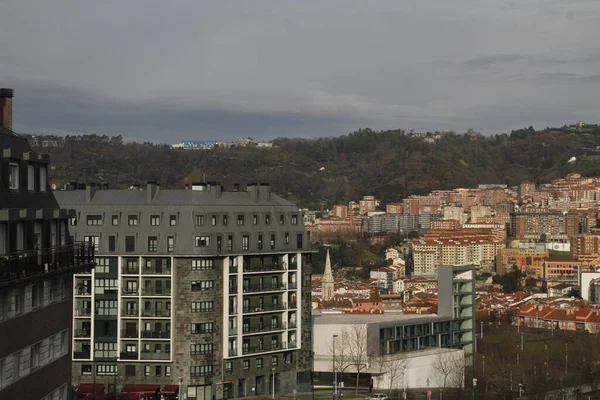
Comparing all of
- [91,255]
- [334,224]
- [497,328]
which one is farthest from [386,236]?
[91,255]

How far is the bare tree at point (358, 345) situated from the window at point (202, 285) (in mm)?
8492

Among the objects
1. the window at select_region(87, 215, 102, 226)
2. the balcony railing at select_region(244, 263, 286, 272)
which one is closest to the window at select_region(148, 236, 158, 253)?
the window at select_region(87, 215, 102, 226)

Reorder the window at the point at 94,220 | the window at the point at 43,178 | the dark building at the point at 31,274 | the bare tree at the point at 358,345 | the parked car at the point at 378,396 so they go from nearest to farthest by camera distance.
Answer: the dark building at the point at 31,274 → the window at the point at 43,178 → the window at the point at 94,220 → the parked car at the point at 378,396 → the bare tree at the point at 358,345

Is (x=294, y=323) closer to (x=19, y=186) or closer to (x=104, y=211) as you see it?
(x=104, y=211)

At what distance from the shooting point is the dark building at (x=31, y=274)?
50.2 ft

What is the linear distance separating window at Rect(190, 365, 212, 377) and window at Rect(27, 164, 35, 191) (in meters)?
21.4

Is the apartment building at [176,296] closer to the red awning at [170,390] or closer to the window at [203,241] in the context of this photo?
the window at [203,241]

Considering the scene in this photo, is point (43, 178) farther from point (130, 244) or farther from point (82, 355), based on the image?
point (82, 355)

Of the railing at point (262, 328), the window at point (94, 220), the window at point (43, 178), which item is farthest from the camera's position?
the railing at point (262, 328)

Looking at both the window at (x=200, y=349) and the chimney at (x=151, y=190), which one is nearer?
the window at (x=200, y=349)

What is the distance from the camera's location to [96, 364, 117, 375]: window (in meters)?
37.9

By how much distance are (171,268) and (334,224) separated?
474 ft

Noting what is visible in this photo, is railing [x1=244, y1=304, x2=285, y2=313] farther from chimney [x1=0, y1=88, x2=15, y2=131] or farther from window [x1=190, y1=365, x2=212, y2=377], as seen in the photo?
chimney [x1=0, y1=88, x2=15, y2=131]

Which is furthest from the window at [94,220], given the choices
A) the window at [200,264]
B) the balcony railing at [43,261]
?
the balcony railing at [43,261]
